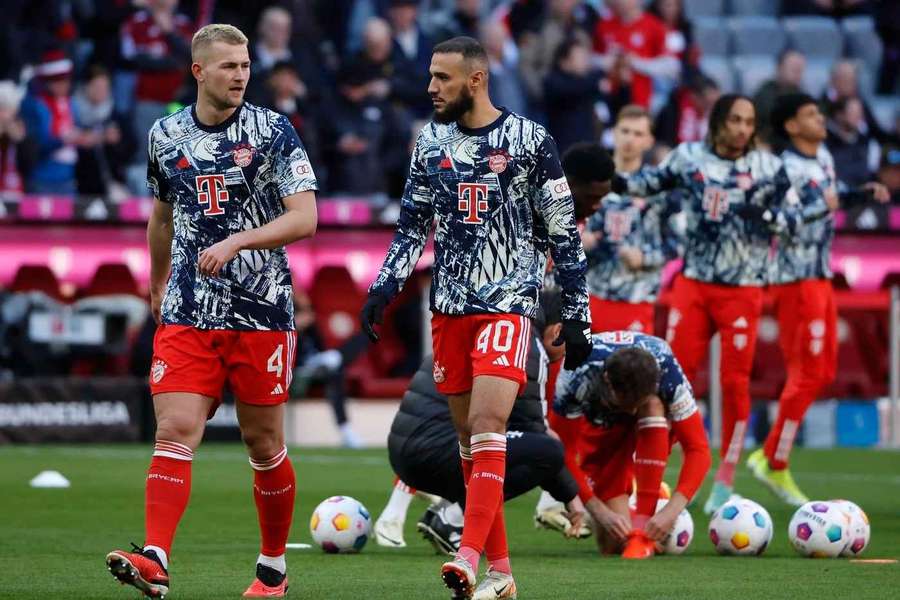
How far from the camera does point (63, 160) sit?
1750cm

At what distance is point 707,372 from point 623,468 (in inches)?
341

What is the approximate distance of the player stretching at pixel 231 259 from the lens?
6.74m

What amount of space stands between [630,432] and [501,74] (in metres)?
11.4

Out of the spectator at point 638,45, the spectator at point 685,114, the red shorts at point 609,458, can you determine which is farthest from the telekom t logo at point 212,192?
the spectator at point 638,45

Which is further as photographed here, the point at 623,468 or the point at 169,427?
the point at 623,468

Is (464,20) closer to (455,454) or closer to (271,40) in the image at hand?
(271,40)

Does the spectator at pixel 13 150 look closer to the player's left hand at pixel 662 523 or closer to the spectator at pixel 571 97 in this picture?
the spectator at pixel 571 97

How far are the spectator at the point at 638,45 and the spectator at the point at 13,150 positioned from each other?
269 inches

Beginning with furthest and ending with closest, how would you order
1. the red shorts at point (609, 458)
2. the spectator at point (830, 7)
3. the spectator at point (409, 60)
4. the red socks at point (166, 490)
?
the spectator at point (830, 7) → the spectator at point (409, 60) → the red shorts at point (609, 458) → the red socks at point (166, 490)

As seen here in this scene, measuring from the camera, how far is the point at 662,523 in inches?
332

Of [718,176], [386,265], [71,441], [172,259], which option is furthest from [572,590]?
[71,441]

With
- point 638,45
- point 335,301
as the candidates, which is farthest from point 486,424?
point 638,45

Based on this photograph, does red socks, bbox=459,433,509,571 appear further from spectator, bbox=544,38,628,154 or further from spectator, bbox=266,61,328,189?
spectator, bbox=544,38,628,154

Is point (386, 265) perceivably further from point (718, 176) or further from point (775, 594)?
point (718, 176)
